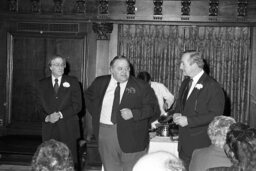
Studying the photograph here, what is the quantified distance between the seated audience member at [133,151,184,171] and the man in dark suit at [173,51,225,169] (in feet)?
7.09

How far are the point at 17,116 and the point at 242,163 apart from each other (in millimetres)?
5758

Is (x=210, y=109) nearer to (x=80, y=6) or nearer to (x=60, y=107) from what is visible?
(x=60, y=107)

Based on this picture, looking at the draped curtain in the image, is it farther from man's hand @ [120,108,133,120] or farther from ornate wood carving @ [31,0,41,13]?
man's hand @ [120,108,133,120]

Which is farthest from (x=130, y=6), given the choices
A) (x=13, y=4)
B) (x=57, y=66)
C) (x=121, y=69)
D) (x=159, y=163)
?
(x=159, y=163)

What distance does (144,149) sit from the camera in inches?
173

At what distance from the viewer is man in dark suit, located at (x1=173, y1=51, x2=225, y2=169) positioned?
13.1 ft

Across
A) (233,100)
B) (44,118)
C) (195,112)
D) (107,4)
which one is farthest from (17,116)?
(195,112)

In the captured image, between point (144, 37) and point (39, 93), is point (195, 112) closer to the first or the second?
point (39, 93)

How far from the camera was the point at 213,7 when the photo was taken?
7.13 m

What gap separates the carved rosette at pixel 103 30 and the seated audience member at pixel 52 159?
5195 mm

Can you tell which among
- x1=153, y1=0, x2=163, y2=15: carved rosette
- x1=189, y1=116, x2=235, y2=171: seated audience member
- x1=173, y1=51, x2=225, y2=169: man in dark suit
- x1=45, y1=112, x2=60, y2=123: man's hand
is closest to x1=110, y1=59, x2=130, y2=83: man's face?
x1=173, y1=51, x2=225, y2=169: man in dark suit

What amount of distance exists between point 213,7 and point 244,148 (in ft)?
16.9

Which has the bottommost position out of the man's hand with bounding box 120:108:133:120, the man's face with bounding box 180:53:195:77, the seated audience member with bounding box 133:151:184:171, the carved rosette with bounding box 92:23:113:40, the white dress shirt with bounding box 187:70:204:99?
the man's hand with bounding box 120:108:133:120

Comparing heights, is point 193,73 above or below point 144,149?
Answer: above
